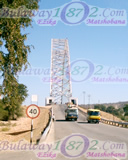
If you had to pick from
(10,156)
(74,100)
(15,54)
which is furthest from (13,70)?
(74,100)

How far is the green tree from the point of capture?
16.0 meters

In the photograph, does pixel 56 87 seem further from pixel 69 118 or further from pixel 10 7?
pixel 10 7

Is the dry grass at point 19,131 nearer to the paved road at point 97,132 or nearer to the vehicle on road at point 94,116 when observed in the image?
the paved road at point 97,132

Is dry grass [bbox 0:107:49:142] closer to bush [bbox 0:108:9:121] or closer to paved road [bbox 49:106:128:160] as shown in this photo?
paved road [bbox 49:106:128:160]

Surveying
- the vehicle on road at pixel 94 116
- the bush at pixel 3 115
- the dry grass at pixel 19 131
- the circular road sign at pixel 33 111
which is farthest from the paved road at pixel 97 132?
the bush at pixel 3 115

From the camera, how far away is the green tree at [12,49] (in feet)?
52.5

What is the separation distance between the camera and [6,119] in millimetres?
59625

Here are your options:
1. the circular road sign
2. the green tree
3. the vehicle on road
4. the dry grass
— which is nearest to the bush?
the dry grass

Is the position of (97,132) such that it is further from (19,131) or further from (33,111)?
(19,131)

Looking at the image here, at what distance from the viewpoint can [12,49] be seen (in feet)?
53.1

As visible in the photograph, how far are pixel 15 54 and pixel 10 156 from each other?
758 cm

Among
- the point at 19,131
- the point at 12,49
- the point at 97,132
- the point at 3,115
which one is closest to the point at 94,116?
the point at 19,131

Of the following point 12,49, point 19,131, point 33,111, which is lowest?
point 19,131

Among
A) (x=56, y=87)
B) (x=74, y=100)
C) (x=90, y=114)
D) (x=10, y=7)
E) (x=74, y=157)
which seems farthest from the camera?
(x=56, y=87)
